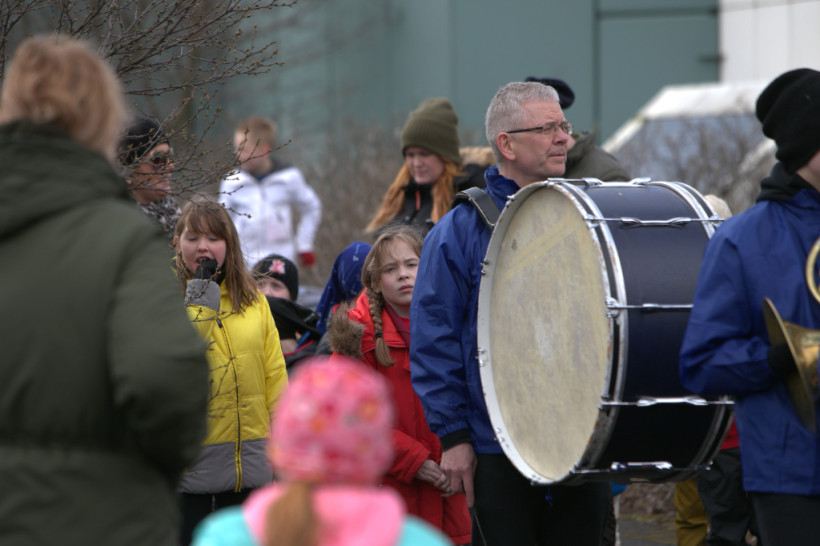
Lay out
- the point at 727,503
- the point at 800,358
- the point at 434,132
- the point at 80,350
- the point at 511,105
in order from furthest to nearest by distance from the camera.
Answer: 1. the point at 434,132
2. the point at 727,503
3. the point at 511,105
4. the point at 800,358
5. the point at 80,350

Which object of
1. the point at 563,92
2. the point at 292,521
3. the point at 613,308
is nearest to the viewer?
the point at 292,521

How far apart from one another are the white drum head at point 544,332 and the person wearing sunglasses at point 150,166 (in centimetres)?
126

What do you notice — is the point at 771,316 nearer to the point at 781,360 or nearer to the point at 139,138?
the point at 781,360

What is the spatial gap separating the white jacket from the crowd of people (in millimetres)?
3132

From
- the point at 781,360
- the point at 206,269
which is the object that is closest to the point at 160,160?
the point at 206,269

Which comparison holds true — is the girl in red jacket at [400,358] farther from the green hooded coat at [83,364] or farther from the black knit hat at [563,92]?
the green hooded coat at [83,364]

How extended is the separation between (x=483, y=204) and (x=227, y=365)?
1198 millimetres

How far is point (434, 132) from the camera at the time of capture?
21.1 ft

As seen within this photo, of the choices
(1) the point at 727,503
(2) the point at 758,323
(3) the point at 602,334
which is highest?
(2) the point at 758,323

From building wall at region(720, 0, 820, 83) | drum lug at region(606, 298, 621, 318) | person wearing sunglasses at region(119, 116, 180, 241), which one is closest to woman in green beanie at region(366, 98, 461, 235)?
person wearing sunglasses at region(119, 116, 180, 241)

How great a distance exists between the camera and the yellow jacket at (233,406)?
15.3 feet

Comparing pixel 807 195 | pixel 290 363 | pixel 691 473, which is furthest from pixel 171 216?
pixel 807 195

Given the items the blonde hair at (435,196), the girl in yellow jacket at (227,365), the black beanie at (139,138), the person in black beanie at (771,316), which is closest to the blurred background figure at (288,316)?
the blonde hair at (435,196)

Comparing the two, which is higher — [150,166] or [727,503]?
[150,166]
